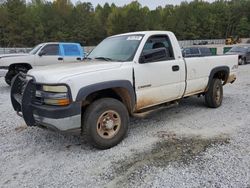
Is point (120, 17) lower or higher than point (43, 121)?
higher

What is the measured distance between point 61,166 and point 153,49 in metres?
2.59

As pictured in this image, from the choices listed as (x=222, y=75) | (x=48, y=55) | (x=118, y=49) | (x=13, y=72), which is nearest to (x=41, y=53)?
(x=48, y=55)

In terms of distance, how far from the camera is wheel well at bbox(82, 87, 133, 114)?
4654mm

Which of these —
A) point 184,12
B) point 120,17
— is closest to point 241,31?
point 184,12

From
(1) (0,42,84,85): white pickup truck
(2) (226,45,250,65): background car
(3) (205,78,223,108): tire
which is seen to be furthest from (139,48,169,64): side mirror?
(2) (226,45,250,65): background car

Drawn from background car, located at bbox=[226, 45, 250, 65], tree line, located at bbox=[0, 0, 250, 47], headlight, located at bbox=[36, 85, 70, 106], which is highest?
tree line, located at bbox=[0, 0, 250, 47]

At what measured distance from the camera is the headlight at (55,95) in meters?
4.12

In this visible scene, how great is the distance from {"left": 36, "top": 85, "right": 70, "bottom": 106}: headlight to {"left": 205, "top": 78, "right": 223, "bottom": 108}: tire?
4.06 m

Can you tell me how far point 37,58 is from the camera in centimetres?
1178

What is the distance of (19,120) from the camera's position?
6.56m

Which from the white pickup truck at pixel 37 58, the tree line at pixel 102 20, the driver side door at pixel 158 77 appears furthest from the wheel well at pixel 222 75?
the tree line at pixel 102 20

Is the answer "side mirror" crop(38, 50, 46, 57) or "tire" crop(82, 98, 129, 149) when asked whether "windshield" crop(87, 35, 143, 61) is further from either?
"side mirror" crop(38, 50, 46, 57)

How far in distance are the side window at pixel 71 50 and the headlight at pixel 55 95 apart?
8.81m

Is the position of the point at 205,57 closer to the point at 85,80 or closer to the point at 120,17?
the point at 85,80
